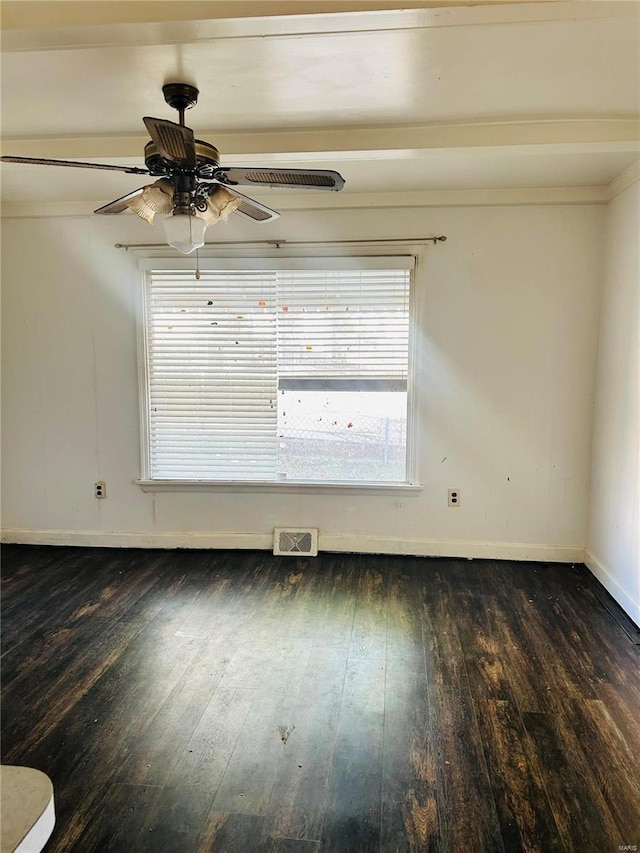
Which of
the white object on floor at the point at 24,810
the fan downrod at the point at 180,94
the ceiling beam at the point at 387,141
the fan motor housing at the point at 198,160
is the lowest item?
the white object on floor at the point at 24,810

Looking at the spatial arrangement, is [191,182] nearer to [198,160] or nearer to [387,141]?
[198,160]

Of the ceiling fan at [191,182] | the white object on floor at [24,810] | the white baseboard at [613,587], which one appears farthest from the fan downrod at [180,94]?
the white baseboard at [613,587]

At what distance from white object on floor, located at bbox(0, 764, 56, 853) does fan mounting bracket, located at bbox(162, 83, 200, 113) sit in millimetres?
2075

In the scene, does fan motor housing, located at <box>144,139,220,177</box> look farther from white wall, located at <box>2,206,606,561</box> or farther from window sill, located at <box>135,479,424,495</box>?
window sill, located at <box>135,479,424,495</box>

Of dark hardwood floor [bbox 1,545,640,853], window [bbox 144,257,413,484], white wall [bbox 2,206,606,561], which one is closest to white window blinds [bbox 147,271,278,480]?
window [bbox 144,257,413,484]

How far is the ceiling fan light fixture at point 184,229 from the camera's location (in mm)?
1918

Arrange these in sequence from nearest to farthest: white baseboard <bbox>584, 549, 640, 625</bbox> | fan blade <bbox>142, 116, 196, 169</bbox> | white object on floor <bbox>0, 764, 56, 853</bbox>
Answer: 1. white object on floor <bbox>0, 764, 56, 853</bbox>
2. fan blade <bbox>142, 116, 196, 169</bbox>
3. white baseboard <bbox>584, 549, 640, 625</bbox>

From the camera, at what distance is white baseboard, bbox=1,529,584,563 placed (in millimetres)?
3676

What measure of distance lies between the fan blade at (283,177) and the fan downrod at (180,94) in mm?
348

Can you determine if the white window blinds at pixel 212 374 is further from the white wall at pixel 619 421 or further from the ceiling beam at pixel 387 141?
the white wall at pixel 619 421

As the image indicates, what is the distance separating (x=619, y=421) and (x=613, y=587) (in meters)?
0.98

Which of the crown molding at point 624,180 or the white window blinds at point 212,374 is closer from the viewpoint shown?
the crown molding at point 624,180

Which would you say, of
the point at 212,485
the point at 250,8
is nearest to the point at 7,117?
the point at 250,8

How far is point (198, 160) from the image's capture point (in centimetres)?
177
